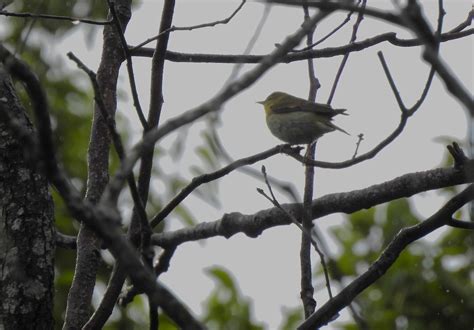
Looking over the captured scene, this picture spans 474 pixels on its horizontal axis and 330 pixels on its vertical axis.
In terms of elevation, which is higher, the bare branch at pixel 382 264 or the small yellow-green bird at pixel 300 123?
the small yellow-green bird at pixel 300 123

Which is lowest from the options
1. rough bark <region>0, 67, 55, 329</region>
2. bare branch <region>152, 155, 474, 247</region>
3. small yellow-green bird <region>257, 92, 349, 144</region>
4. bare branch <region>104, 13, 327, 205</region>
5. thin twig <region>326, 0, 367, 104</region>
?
bare branch <region>104, 13, 327, 205</region>

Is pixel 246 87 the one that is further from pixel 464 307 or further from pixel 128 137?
pixel 128 137

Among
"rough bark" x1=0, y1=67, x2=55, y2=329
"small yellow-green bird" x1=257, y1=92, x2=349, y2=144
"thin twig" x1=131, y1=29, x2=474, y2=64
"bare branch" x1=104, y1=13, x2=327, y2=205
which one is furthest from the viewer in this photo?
"small yellow-green bird" x1=257, y1=92, x2=349, y2=144

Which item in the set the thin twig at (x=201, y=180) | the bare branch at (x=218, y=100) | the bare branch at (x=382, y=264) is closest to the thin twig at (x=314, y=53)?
the thin twig at (x=201, y=180)

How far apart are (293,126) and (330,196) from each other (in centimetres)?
308

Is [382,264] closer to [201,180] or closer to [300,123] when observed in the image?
[201,180]

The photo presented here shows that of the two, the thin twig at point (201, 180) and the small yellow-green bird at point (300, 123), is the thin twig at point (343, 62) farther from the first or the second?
the small yellow-green bird at point (300, 123)

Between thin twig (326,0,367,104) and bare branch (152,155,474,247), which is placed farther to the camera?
thin twig (326,0,367,104)

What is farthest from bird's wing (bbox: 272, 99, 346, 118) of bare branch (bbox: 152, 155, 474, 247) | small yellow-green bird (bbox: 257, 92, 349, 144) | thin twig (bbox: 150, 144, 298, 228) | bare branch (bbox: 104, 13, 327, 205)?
bare branch (bbox: 104, 13, 327, 205)

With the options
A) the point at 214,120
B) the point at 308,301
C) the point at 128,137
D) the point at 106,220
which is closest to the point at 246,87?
the point at 106,220

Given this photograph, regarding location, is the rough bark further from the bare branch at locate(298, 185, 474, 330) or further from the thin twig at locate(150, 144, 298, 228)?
the bare branch at locate(298, 185, 474, 330)

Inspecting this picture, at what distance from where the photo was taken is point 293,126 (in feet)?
20.4

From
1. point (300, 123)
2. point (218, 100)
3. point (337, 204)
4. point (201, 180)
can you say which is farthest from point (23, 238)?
point (300, 123)

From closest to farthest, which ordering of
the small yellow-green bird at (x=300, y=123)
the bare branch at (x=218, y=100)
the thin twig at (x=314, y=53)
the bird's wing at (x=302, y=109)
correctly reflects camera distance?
the bare branch at (x=218, y=100) → the thin twig at (x=314, y=53) → the bird's wing at (x=302, y=109) → the small yellow-green bird at (x=300, y=123)
